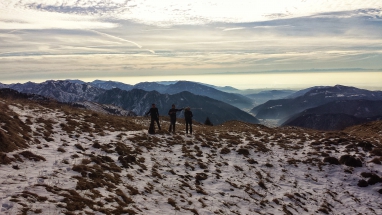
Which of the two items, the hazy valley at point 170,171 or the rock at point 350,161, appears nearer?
the hazy valley at point 170,171

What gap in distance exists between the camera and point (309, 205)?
19594 mm

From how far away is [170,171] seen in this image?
803 inches

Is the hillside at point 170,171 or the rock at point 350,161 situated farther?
the rock at point 350,161

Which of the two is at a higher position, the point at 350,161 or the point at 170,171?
the point at 170,171

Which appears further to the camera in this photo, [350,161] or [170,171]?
[350,161]

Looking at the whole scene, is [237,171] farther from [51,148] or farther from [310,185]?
[51,148]

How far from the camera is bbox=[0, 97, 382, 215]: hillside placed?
13375 mm

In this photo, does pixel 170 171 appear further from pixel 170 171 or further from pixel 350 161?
pixel 350 161

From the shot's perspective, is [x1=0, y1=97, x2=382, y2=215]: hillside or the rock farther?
the rock

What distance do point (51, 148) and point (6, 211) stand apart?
10.0 m

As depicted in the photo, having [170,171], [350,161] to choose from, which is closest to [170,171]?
[170,171]

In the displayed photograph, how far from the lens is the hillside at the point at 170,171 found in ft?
43.9

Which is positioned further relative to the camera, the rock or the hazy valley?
the rock

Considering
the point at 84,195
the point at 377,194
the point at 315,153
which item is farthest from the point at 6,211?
the point at 315,153
